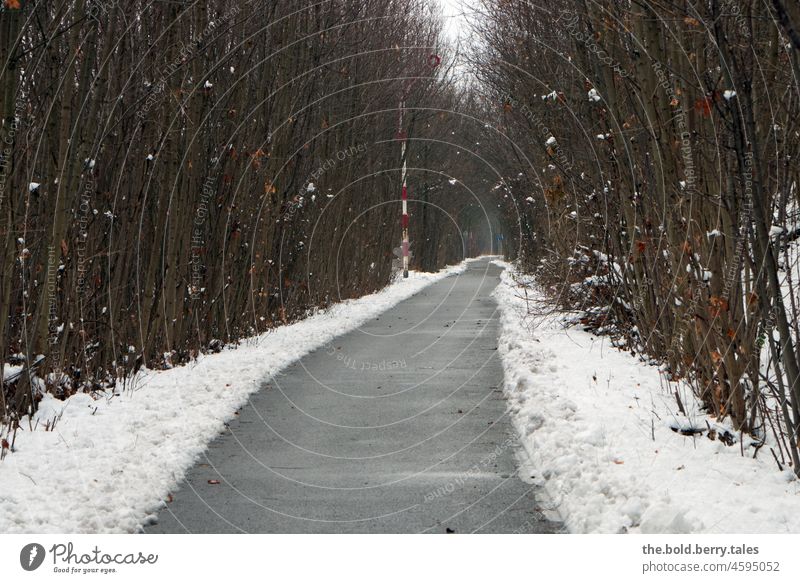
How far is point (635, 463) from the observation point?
22.3ft

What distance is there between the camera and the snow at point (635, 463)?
5.60 meters

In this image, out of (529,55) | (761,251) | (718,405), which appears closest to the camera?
(761,251)

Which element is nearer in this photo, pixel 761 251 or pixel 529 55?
pixel 761 251

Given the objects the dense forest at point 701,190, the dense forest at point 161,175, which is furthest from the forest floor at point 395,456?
the dense forest at point 161,175

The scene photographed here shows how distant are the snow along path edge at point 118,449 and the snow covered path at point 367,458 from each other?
202 millimetres

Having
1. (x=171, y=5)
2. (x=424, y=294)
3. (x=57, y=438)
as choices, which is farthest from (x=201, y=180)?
(x=424, y=294)

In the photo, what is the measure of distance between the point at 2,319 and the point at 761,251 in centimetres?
610

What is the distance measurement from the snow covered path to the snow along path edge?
7.9 inches

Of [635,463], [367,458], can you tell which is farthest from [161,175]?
[635,463]

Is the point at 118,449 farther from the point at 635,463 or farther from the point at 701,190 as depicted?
the point at 701,190

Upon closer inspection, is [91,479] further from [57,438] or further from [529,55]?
[529,55]

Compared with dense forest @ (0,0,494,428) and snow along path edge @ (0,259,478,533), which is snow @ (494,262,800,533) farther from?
dense forest @ (0,0,494,428)

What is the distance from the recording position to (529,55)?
17547 mm

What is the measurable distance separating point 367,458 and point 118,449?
2.03 m
